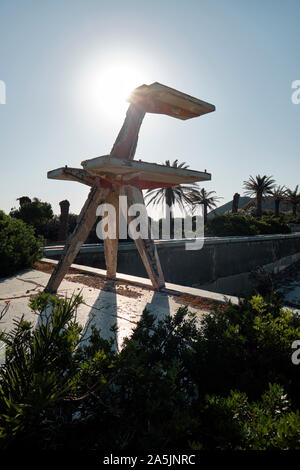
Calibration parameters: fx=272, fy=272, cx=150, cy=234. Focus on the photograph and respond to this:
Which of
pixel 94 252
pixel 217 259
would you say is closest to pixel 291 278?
pixel 217 259

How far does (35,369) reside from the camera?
4.86 feet

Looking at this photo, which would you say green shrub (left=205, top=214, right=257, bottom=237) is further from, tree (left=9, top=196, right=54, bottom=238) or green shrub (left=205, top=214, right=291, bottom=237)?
tree (left=9, top=196, right=54, bottom=238)

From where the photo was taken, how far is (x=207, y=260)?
1356cm

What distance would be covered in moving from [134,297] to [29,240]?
17.5ft

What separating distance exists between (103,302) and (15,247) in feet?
15.5

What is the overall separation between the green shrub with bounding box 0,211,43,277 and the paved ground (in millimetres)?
732

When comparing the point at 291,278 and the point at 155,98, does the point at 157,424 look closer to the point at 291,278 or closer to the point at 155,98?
the point at 155,98

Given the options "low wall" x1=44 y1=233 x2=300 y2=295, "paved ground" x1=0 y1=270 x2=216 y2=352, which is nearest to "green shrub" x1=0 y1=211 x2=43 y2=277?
"paved ground" x1=0 y1=270 x2=216 y2=352

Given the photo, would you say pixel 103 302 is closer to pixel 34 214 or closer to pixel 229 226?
pixel 34 214

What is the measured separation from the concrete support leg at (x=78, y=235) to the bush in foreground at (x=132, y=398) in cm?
370

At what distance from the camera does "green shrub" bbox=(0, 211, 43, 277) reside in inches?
299

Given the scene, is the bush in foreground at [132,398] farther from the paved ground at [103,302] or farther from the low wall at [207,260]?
the low wall at [207,260]

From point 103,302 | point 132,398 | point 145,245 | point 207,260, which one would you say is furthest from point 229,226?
point 132,398
